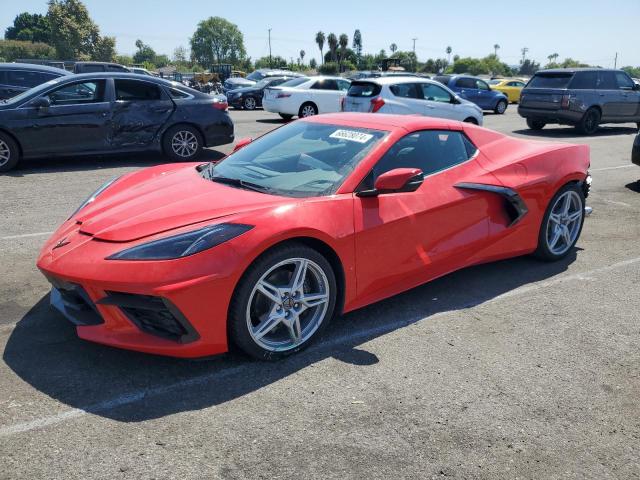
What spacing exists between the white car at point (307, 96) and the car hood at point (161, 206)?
13.4 meters

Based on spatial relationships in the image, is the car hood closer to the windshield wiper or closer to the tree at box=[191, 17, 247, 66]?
the windshield wiper

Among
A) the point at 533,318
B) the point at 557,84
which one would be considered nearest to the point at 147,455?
the point at 533,318

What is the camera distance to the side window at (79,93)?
8.95m

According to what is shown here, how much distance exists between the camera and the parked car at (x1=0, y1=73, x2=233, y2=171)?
8.70 m

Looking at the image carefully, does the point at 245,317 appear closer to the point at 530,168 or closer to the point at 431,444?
the point at 431,444

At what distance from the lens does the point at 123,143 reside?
31.1 ft

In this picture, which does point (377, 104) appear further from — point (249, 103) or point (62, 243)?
point (249, 103)

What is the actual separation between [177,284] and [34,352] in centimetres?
113

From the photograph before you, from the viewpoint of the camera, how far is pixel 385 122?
4.26 metres

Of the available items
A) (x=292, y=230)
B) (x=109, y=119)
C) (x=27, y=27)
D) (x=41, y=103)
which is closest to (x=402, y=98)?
(x=109, y=119)

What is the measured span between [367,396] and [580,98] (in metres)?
14.4

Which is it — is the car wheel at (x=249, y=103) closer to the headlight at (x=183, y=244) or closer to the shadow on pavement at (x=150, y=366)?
the shadow on pavement at (x=150, y=366)

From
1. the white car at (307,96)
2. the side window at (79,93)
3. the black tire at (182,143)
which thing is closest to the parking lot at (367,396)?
the side window at (79,93)

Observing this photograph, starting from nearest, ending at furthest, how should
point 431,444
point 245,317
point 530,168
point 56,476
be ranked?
point 56,476, point 431,444, point 245,317, point 530,168
